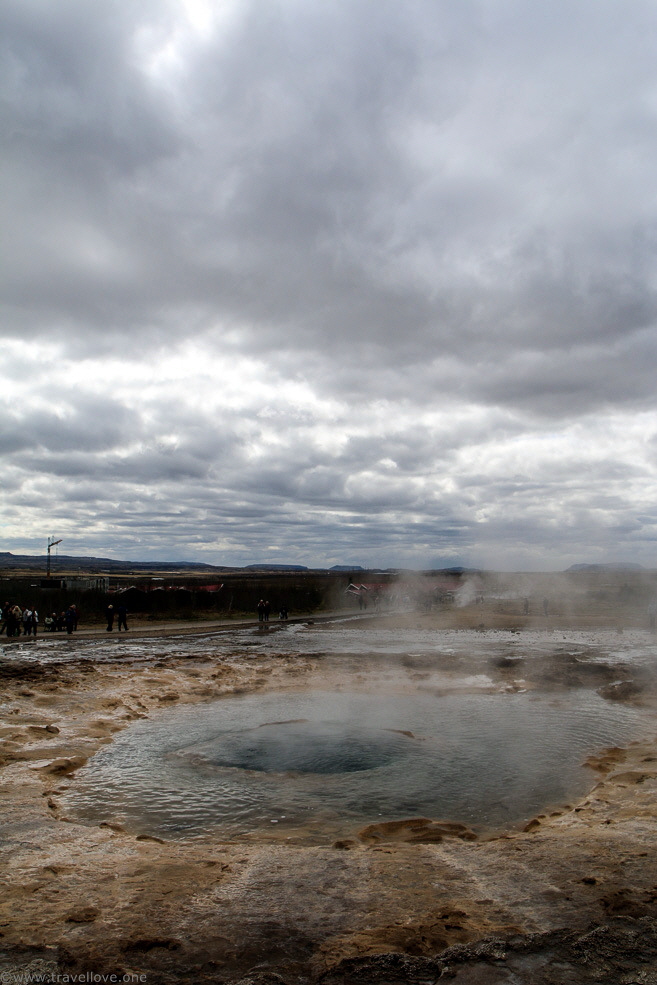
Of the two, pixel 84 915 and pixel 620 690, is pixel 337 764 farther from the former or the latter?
pixel 620 690

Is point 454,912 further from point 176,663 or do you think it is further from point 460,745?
point 176,663

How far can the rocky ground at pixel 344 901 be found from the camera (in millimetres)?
3416

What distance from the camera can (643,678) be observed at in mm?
14766

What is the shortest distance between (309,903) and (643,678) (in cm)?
1310

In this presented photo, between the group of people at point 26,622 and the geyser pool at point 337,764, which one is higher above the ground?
the group of people at point 26,622

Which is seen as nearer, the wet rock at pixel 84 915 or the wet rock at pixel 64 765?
the wet rock at pixel 84 915

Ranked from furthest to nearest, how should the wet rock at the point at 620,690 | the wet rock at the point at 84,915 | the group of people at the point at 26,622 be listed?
the group of people at the point at 26,622
the wet rock at the point at 620,690
the wet rock at the point at 84,915

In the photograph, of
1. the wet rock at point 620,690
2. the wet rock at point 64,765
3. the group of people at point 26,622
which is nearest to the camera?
the wet rock at point 64,765

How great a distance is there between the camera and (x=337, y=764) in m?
8.28

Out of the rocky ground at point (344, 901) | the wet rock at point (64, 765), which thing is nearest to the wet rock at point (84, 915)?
the rocky ground at point (344, 901)

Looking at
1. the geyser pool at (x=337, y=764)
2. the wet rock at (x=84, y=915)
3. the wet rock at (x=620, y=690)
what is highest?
the wet rock at (x=84, y=915)

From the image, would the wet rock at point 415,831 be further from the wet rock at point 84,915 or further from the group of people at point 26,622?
the group of people at point 26,622

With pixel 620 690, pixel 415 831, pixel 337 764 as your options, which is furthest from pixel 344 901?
pixel 620 690

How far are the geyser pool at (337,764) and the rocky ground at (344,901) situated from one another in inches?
17.5
